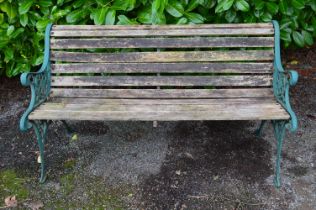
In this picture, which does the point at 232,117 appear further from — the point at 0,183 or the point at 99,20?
the point at 0,183

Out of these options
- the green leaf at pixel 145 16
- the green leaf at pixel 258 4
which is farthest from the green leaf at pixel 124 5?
the green leaf at pixel 258 4

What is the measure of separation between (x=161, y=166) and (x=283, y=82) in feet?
3.94

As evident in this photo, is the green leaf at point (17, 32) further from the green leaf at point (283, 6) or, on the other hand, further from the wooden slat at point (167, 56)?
the green leaf at point (283, 6)

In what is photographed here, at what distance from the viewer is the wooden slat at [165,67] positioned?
10.4 feet

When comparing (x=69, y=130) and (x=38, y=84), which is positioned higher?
(x=38, y=84)

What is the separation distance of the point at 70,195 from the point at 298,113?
238 cm

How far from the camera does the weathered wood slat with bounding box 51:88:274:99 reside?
3.17 metres

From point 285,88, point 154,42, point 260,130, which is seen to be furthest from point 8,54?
point 285,88

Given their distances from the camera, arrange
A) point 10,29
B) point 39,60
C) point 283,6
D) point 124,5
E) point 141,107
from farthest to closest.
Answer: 1. point 39,60
2. point 10,29
3. point 283,6
4. point 124,5
5. point 141,107

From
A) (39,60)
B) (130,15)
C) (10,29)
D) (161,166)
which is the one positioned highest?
(130,15)

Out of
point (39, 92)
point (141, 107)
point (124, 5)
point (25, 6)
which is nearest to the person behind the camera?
point (141, 107)

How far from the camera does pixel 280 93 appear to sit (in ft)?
9.88

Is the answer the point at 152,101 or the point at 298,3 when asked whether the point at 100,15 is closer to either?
the point at 152,101

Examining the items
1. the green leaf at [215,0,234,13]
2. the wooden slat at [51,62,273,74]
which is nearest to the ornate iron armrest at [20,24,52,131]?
the wooden slat at [51,62,273,74]
